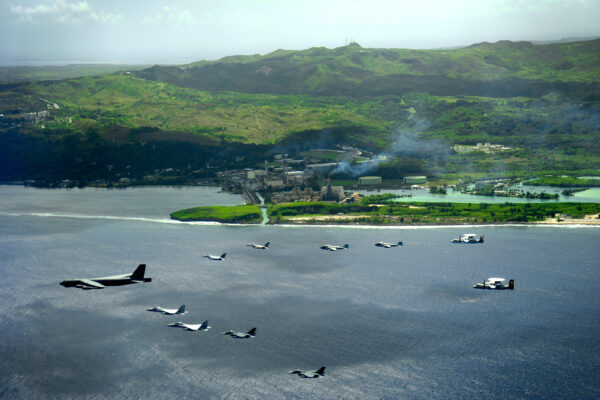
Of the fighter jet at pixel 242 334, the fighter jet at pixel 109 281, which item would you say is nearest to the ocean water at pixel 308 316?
the fighter jet at pixel 242 334

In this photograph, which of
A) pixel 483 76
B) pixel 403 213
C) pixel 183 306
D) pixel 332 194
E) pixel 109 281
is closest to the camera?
pixel 183 306

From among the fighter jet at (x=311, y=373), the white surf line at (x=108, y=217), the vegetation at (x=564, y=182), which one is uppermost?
the vegetation at (x=564, y=182)

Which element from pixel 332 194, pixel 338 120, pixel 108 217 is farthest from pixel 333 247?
pixel 338 120

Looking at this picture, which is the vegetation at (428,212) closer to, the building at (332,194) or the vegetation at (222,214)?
the vegetation at (222,214)

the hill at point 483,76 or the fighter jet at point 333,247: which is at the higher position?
the hill at point 483,76

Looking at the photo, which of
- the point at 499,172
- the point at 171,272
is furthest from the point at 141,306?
the point at 499,172

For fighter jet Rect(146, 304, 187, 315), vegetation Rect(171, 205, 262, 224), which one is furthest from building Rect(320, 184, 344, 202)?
fighter jet Rect(146, 304, 187, 315)

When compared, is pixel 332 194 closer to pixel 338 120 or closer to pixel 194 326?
pixel 194 326
